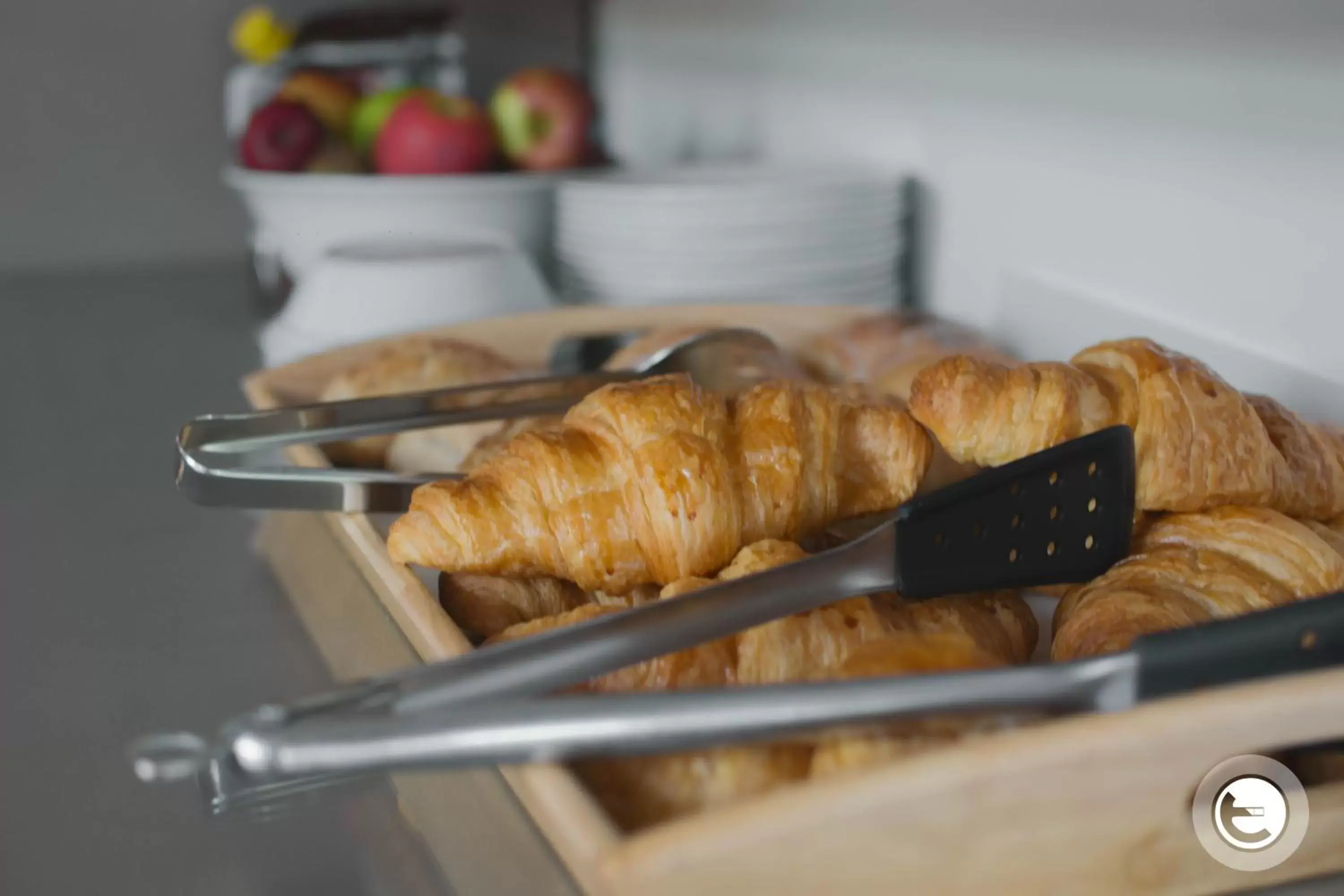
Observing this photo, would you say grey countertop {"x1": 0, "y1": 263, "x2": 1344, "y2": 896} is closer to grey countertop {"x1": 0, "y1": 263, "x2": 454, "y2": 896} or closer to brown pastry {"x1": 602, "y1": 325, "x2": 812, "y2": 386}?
grey countertop {"x1": 0, "y1": 263, "x2": 454, "y2": 896}

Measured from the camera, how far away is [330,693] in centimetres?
41

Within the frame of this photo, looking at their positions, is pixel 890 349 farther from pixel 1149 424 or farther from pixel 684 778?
pixel 684 778

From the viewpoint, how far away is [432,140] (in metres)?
1.41

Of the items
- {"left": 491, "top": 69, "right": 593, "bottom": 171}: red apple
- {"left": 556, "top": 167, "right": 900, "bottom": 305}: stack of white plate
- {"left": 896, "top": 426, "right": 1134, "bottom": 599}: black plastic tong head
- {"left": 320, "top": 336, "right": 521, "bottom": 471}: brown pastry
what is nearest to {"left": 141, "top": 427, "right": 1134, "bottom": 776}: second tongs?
{"left": 896, "top": 426, "right": 1134, "bottom": 599}: black plastic tong head

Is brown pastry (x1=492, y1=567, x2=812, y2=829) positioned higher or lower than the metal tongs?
lower

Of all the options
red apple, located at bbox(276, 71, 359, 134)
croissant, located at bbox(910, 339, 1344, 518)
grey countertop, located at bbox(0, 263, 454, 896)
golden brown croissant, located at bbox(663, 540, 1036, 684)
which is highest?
red apple, located at bbox(276, 71, 359, 134)

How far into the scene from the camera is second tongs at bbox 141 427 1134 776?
41 centimetres

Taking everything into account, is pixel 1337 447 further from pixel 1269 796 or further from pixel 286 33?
pixel 286 33

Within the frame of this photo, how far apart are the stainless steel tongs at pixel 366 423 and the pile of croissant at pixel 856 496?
0.12 m

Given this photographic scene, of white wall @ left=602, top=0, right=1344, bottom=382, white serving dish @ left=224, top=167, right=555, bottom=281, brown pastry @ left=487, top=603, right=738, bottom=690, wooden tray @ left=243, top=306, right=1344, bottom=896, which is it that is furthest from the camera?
white serving dish @ left=224, top=167, right=555, bottom=281

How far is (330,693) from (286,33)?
5.63ft

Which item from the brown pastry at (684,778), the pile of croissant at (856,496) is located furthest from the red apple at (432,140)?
the brown pastry at (684,778)

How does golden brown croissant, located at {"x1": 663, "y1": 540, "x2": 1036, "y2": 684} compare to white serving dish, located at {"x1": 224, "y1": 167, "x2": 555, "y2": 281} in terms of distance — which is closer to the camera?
golden brown croissant, located at {"x1": 663, "y1": 540, "x2": 1036, "y2": 684}

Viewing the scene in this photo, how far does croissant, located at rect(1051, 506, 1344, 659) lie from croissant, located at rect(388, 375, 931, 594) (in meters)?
0.10
